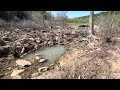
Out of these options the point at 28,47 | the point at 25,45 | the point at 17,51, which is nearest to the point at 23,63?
the point at 17,51

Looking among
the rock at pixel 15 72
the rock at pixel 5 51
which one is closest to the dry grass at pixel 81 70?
the rock at pixel 15 72

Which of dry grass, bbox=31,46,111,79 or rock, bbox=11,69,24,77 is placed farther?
rock, bbox=11,69,24,77

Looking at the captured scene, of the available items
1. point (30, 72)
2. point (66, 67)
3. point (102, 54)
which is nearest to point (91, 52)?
point (102, 54)

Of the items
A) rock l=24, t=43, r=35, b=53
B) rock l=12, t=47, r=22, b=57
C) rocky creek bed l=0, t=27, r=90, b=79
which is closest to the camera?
rocky creek bed l=0, t=27, r=90, b=79

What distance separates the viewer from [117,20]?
8633 mm

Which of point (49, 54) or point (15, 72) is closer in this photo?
point (15, 72)

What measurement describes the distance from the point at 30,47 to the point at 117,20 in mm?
4131

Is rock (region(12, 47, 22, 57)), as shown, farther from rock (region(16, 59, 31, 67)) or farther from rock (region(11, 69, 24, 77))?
rock (region(11, 69, 24, 77))

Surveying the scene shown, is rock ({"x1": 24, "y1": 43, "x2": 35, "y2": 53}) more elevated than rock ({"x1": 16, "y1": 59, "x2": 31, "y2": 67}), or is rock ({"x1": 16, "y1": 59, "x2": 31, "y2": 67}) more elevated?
rock ({"x1": 24, "y1": 43, "x2": 35, "y2": 53})

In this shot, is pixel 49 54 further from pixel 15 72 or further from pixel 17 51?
pixel 15 72

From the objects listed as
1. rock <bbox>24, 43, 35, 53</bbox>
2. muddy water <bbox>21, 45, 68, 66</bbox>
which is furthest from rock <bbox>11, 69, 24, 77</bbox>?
rock <bbox>24, 43, 35, 53</bbox>

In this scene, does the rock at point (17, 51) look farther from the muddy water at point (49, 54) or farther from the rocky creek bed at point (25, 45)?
the muddy water at point (49, 54)
